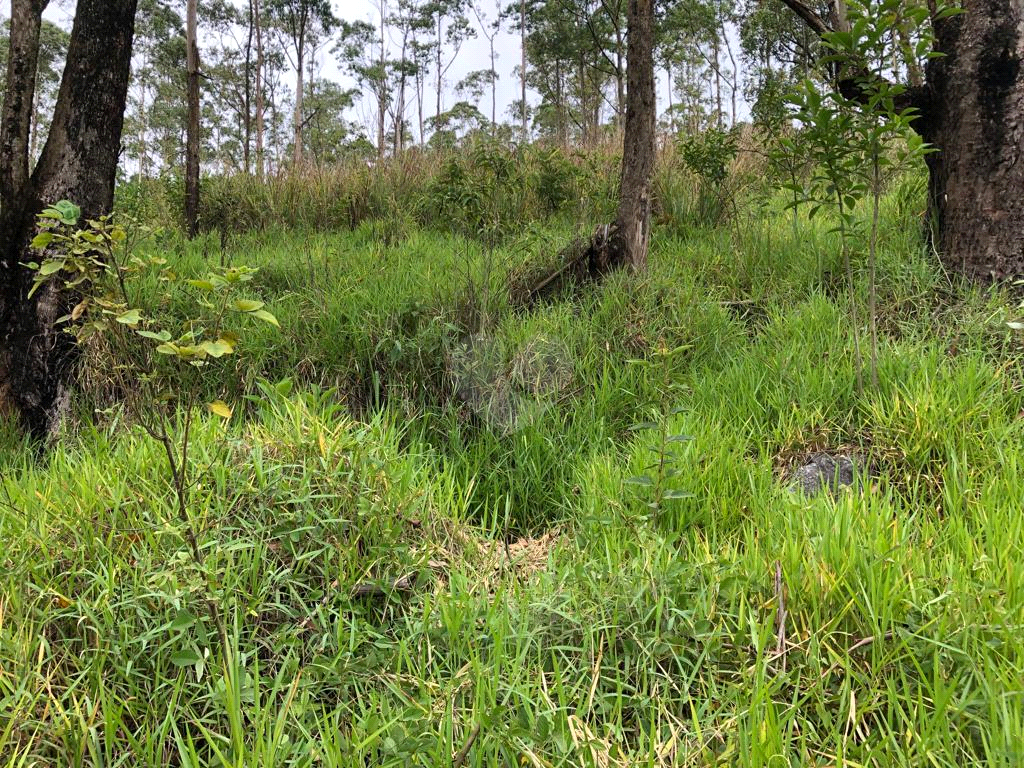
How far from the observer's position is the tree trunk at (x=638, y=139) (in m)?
4.13

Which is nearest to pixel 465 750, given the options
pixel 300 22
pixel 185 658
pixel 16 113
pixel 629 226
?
pixel 185 658

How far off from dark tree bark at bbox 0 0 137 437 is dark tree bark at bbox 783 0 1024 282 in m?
4.51

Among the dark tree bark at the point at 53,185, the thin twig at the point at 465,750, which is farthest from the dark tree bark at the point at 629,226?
the thin twig at the point at 465,750

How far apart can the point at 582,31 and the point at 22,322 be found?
20492 millimetres

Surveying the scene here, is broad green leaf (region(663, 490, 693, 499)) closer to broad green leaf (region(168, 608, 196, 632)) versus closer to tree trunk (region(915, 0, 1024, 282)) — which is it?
broad green leaf (region(168, 608, 196, 632))

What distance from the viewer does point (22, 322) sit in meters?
3.38

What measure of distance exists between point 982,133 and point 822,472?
2.18 metres

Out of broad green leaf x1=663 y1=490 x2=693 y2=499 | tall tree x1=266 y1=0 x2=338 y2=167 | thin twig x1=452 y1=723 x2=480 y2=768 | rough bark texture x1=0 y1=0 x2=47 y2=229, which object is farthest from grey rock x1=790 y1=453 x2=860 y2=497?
tall tree x1=266 y1=0 x2=338 y2=167

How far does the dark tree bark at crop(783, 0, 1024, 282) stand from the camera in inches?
122

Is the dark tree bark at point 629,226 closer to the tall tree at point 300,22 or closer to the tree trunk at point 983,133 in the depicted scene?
the tree trunk at point 983,133

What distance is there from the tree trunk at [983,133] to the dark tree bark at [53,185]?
461 cm

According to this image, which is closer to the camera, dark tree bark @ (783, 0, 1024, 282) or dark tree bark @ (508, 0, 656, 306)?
dark tree bark @ (783, 0, 1024, 282)

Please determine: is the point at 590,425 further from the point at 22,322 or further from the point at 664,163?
the point at 664,163

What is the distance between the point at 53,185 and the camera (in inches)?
136
